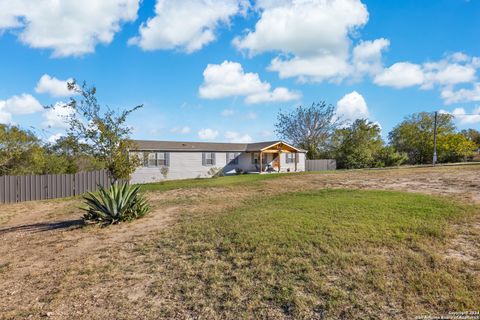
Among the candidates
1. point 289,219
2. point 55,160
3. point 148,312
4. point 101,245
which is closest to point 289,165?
point 55,160

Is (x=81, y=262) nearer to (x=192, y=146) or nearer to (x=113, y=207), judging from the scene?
(x=113, y=207)

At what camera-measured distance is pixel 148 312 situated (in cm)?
333

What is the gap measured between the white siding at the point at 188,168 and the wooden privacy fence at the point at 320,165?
742 centimetres

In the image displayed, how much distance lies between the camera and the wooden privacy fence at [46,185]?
13625 millimetres

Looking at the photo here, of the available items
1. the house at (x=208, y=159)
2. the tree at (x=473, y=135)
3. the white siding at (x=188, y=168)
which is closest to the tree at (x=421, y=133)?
the tree at (x=473, y=135)

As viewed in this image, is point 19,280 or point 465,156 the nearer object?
point 19,280

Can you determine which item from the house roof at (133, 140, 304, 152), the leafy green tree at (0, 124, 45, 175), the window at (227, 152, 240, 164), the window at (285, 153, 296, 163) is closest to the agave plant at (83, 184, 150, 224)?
the leafy green tree at (0, 124, 45, 175)

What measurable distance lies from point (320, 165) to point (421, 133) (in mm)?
16867

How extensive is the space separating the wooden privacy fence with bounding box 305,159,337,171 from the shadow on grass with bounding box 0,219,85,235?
90.4 feet

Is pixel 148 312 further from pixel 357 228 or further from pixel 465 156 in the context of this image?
pixel 465 156

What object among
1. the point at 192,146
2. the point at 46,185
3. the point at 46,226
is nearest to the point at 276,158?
the point at 192,146

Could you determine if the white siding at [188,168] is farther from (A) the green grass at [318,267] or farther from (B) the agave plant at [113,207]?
(A) the green grass at [318,267]

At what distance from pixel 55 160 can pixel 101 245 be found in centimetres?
1387

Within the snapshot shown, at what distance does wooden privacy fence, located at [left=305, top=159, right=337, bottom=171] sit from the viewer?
107ft
